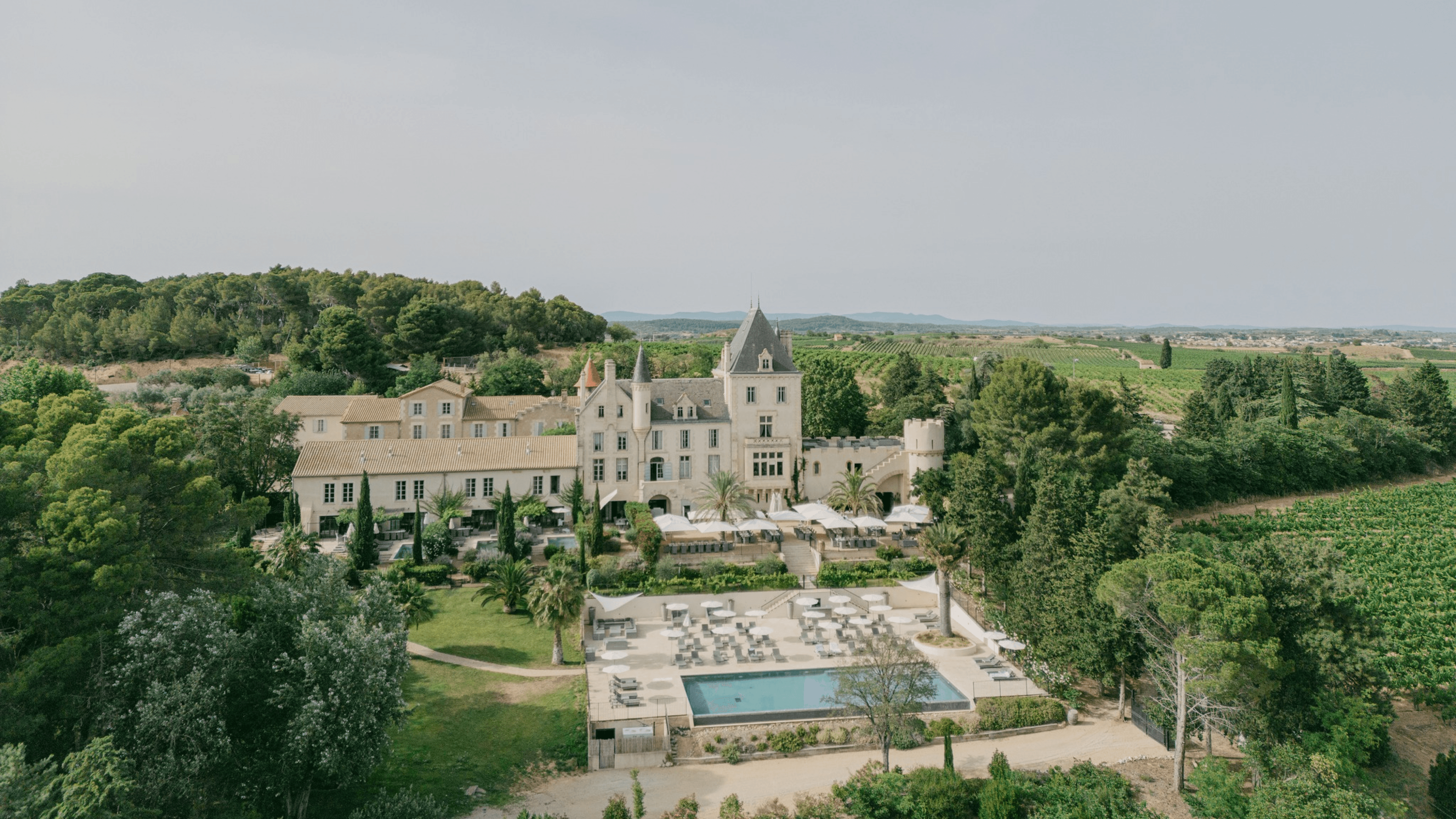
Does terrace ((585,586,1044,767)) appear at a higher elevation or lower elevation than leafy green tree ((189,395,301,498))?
lower

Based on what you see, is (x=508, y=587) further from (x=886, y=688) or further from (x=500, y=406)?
(x=500, y=406)

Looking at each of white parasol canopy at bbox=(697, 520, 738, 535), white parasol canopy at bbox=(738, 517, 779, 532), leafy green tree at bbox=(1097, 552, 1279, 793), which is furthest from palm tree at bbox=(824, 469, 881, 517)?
leafy green tree at bbox=(1097, 552, 1279, 793)

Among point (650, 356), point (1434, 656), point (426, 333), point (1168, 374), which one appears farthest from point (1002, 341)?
point (1434, 656)

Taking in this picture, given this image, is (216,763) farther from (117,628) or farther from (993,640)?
(993,640)

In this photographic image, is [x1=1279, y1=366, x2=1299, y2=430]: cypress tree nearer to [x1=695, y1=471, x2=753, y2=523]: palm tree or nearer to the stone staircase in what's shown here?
the stone staircase

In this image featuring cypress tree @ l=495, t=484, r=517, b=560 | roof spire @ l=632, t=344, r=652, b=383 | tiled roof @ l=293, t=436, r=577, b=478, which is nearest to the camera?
cypress tree @ l=495, t=484, r=517, b=560

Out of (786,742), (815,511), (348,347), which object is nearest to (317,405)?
(348,347)

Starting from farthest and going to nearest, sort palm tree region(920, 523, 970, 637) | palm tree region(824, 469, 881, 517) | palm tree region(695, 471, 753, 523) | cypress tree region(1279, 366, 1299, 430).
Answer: cypress tree region(1279, 366, 1299, 430) → palm tree region(824, 469, 881, 517) → palm tree region(695, 471, 753, 523) → palm tree region(920, 523, 970, 637)
